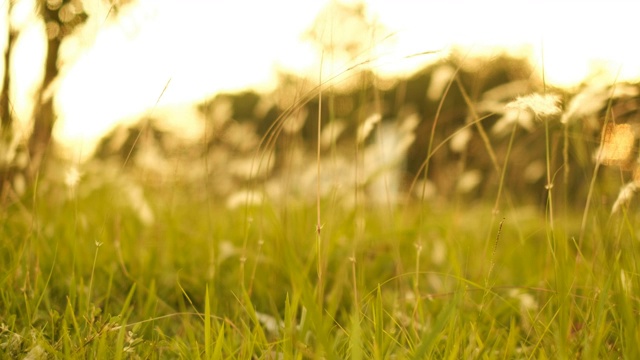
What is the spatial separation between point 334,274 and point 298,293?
1.88 feet

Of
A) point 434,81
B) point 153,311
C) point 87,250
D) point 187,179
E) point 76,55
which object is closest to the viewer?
point 153,311

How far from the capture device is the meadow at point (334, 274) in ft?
3.04

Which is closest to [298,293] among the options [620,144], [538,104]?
[538,104]

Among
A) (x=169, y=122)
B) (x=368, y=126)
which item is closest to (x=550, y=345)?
(x=368, y=126)

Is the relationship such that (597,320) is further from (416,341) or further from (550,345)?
(416,341)

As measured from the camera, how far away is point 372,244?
1740 millimetres

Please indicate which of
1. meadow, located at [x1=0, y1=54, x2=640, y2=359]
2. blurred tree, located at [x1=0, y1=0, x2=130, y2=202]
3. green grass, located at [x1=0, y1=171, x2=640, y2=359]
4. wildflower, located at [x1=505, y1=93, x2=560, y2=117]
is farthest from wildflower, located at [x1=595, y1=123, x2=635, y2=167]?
blurred tree, located at [x1=0, y1=0, x2=130, y2=202]

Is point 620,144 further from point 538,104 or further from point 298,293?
point 298,293

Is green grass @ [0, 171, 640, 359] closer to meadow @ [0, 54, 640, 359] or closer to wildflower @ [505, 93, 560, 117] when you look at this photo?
meadow @ [0, 54, 640, 359]

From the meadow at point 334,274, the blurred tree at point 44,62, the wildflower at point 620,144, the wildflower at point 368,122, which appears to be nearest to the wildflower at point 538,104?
the meadow at point 334,274

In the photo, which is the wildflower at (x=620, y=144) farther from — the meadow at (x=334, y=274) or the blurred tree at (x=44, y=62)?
the blurred tree at (x=44, y=62)

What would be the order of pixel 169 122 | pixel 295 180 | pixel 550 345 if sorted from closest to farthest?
pixel 550 345 → pixel 295 180 → pixel 169 122

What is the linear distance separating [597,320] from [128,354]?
78 cm

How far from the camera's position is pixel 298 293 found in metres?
1.06
